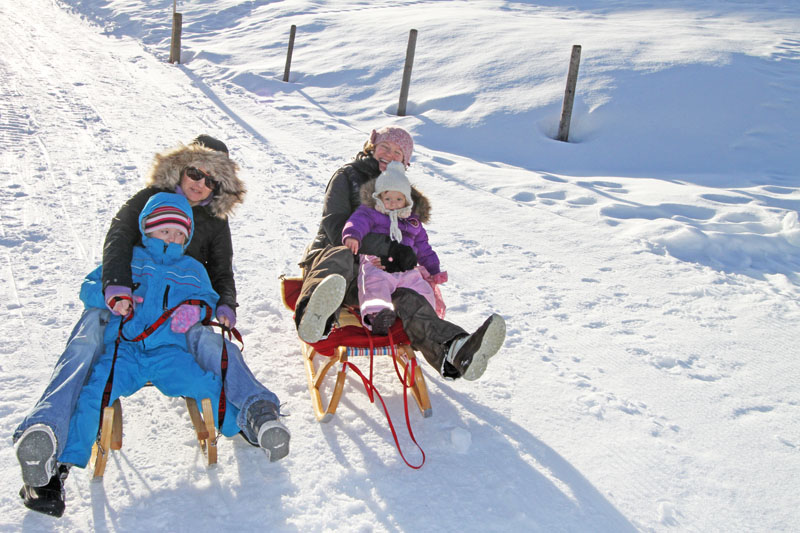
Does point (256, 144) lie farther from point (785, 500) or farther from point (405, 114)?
point (785, 500)

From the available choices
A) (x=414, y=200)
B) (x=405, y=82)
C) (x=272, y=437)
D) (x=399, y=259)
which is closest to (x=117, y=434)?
(x=272, y=437)

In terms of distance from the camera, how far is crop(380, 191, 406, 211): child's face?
3258 millimetres

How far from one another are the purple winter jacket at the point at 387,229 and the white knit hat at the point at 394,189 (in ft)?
0.13

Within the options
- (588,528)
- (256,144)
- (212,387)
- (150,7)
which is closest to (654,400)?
(588,528)

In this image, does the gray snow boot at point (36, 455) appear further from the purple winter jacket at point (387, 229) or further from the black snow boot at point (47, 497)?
the purple winter jacket at point (387, 229)

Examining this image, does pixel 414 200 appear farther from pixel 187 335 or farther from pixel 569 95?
pixel 569 95

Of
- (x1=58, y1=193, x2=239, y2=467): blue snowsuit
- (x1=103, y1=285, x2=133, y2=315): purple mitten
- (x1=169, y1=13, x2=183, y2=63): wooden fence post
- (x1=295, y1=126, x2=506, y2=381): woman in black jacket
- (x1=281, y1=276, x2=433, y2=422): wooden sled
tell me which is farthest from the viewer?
(x1=169, y1=13, x2=183, y2=63): wooden fence post

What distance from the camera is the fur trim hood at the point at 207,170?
2.85 metres

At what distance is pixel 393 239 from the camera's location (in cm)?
321

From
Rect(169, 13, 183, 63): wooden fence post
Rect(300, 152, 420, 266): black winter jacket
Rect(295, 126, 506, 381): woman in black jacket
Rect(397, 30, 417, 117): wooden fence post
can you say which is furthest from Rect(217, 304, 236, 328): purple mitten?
Rect(169, 13, 183, 63): wooden fence post

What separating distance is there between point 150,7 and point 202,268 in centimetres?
2110

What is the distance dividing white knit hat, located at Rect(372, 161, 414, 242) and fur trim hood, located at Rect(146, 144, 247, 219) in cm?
71

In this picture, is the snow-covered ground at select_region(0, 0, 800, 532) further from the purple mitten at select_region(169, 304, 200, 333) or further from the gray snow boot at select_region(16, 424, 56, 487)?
the purple mitten at select_region(169, 304, 200, 333)

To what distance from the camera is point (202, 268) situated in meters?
2.71
